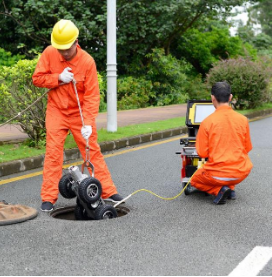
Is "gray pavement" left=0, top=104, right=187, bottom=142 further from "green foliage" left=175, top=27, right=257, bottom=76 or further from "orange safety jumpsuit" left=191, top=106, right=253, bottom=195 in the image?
"green foliage" left=175, top=27, right=257, bottom=76

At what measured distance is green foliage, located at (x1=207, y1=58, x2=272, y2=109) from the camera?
56.4 ft

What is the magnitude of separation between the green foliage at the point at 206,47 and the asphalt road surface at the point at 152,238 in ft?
63.4

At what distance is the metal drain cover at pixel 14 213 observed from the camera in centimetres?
508

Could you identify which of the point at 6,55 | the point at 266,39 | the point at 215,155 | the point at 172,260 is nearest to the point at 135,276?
the point at 172,260

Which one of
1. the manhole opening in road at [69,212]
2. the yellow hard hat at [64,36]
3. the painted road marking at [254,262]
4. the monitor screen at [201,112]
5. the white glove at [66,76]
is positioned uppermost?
the yellow hard hat at [64,36]

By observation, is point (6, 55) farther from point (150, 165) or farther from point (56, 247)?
point (56, 247)

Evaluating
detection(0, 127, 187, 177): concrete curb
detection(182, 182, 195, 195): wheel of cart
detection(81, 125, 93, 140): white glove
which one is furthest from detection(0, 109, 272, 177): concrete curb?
detection(182, 182, 195, 195): wheel of cart

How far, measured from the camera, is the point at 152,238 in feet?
15.0

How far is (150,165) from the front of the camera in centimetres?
848

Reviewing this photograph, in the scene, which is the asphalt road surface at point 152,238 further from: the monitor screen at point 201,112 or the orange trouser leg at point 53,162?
the monitor screen at point 201,112

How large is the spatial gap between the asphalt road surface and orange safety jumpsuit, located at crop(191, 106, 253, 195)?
0.99ft

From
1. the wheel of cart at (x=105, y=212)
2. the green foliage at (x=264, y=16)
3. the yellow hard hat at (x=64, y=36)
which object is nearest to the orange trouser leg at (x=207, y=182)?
the wheel of cart at (x=105, y=212)

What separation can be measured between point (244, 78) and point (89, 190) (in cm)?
1301

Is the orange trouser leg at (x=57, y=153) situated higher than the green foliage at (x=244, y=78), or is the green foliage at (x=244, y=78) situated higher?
the orange trouser leg at (x=57, y=153)
